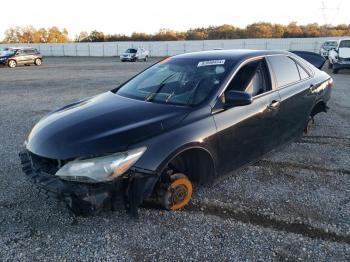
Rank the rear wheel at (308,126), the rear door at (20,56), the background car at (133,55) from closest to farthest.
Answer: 1. the rear wheel at (308,126)
2. the rear door at (20,56)
3. the background car at (133,55)

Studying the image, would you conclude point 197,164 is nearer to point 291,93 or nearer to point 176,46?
point 291,93

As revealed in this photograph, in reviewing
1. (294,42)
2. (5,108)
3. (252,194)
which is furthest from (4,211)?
(294,42)

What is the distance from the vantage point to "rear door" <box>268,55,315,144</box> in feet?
14.1

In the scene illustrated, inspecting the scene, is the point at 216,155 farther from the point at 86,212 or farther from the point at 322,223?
the point at 86,212

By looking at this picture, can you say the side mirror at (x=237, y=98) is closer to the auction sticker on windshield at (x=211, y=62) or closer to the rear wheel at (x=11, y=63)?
the auction sticker on windshield at (x=211, y=62)

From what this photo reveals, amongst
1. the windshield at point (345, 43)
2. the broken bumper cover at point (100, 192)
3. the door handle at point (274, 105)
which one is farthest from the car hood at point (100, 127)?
the windshield at point (345, 43)

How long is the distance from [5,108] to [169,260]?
315 inches

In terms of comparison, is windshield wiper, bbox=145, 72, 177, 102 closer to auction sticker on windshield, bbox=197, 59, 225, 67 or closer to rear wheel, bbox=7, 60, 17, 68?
auction sticker on windshield, bbox=197, 59, 225, 67

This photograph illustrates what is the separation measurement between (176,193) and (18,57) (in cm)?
2738

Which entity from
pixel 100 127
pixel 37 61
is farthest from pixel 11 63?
pixel 100 127

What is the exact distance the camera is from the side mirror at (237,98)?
3.37 m

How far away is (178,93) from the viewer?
363 cm

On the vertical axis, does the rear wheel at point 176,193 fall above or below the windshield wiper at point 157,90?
below

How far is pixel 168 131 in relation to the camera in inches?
117
